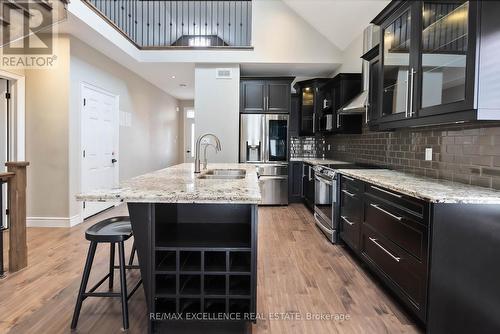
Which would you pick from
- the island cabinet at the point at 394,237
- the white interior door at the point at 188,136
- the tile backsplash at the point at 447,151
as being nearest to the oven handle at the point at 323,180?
the island cabinet at the point at 394,237

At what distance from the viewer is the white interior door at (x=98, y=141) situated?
4668 millimetres

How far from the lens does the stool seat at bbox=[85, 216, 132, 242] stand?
1.96 metres

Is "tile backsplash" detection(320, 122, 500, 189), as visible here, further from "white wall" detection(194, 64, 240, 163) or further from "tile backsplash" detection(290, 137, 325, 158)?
"white wall" detection(194, 64, 240, 163)

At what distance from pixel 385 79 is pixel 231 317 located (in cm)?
255

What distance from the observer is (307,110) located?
20.2 feet

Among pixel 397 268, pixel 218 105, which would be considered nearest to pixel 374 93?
pixel 397 268

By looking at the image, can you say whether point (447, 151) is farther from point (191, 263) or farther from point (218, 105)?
point (218, 105)

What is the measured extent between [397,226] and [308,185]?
142 inches

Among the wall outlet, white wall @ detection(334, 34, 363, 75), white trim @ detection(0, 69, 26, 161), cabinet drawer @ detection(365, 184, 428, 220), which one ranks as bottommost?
cabinet drawer @ detection(365, 184, 428, 220)

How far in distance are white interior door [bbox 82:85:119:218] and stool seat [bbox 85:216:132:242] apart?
7.98 ft

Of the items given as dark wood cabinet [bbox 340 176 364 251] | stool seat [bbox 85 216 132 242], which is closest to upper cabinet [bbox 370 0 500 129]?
dark wood cabinet [bbox 340 176 364 251]

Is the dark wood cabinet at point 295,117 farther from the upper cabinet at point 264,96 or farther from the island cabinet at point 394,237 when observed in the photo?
the island cabinet at point 394,237

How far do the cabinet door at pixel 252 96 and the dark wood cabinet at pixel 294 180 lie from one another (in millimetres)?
1318

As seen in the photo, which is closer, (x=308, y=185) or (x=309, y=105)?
(x=308, y=185)
